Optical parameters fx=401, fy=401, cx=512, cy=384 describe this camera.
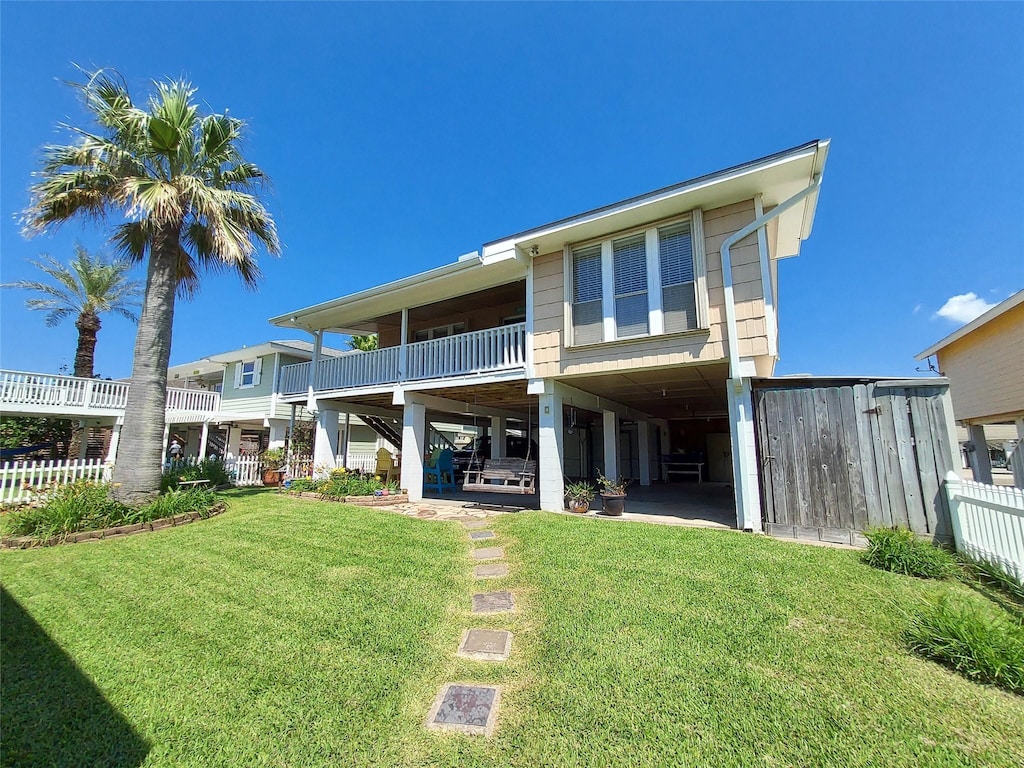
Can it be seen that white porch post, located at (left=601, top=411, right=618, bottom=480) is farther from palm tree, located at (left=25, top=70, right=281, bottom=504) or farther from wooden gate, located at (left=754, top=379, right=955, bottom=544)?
palm tree, located at (left=25, top=70, right=281, bottom=504)

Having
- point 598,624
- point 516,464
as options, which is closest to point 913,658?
point 598,624

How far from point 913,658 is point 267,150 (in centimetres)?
1407

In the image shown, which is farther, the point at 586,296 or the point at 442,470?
the point at 442,470

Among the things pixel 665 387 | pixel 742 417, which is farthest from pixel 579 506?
pixel 665 387

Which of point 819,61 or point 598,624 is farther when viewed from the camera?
point 819,61

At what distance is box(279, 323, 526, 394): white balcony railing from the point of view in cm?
909

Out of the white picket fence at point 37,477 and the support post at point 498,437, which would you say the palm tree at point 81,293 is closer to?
the white picket fence at point 37,477

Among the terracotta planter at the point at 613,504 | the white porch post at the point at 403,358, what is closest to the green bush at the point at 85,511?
the white porch post at the point at 403,358

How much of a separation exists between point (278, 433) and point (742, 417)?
16474 millimetres

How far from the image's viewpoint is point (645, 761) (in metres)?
2.07

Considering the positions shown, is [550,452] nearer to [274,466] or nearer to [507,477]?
[507,477]

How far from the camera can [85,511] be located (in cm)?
679

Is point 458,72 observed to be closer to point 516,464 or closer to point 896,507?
point 516,464

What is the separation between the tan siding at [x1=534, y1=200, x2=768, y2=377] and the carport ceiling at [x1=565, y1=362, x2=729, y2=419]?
1.64ft
